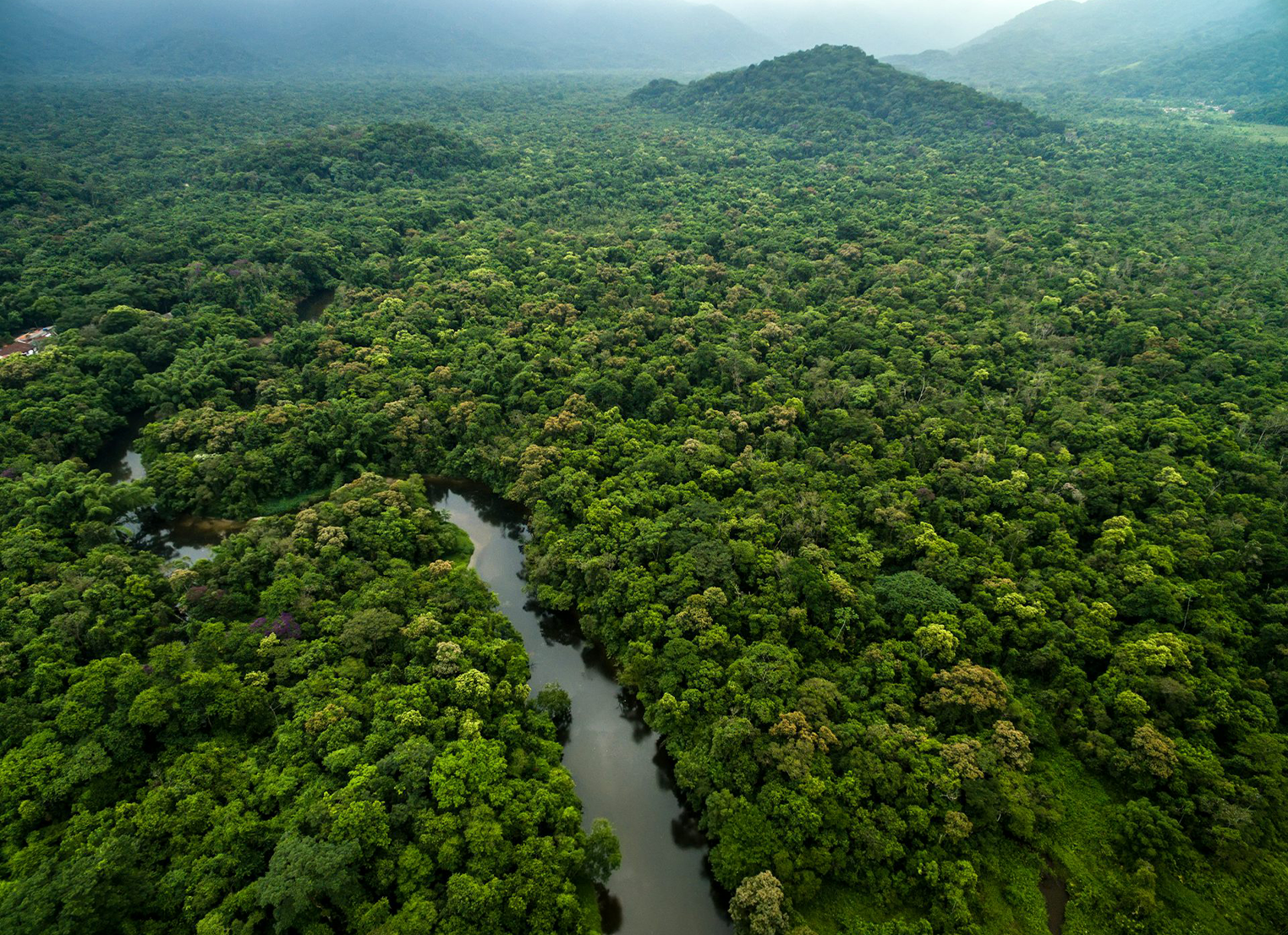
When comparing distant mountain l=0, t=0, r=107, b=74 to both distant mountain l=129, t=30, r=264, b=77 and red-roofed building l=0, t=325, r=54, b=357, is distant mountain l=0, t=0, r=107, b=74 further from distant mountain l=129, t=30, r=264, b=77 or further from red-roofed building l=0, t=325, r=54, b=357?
A: red-roofed building l=0, t=325, r=54, b=357

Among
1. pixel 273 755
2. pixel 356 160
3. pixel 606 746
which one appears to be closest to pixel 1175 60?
pixel 356 160

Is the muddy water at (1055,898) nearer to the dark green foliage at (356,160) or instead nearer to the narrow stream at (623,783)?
the narrow stream at (623,783)

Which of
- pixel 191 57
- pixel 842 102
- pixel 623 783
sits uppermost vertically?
pixel 191 57

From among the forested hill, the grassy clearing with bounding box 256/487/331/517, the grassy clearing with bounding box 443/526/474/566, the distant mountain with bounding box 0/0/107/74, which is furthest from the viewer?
the distant mountain with bounding box 0/0/107/74

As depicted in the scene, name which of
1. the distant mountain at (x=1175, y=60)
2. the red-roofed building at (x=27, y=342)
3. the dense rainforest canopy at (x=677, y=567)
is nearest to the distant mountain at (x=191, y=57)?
the dense rainforest canopy at (x=677, y=567)

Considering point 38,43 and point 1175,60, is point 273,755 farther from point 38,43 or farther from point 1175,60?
point 38,43

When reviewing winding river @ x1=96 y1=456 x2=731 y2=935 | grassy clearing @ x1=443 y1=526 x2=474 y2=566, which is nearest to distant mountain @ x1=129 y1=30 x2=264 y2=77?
winding river @ x1=96 y1=456 x2=731 y2=935

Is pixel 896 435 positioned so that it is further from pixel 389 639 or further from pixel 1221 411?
pixel 389 639

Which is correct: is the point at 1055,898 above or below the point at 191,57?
below
